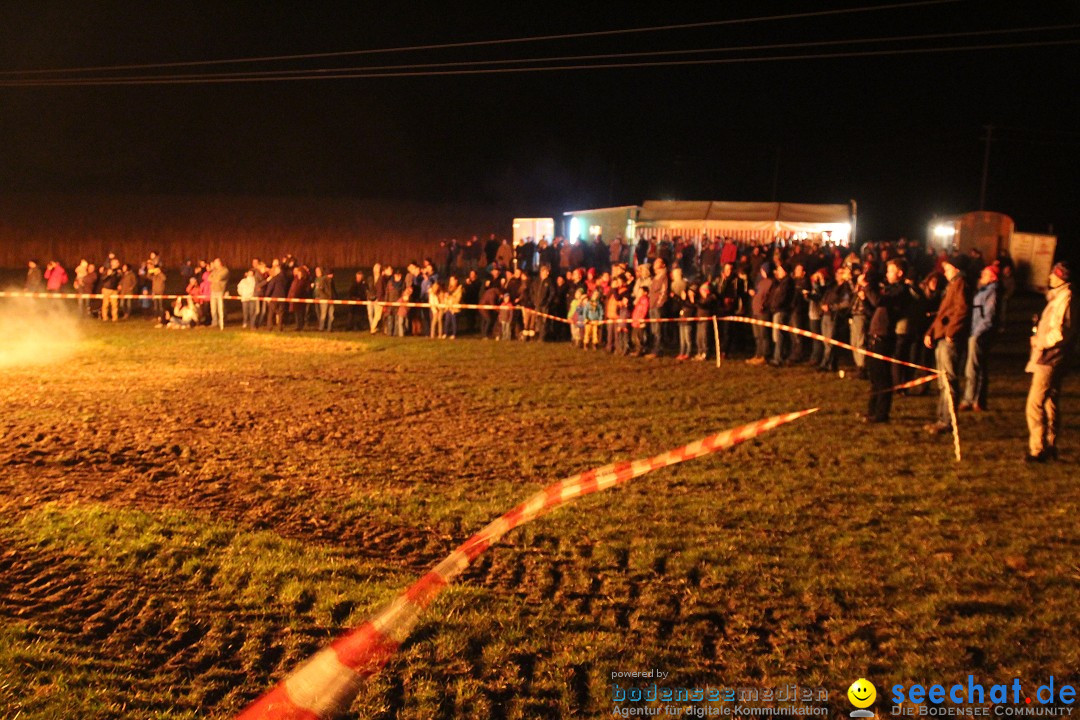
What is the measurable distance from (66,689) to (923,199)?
81.4 meters

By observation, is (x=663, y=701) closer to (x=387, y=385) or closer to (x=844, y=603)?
(x=844, y=603)

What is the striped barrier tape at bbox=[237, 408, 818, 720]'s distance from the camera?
441 centimetres

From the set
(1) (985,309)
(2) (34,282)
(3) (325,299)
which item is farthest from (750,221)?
(2) (34,282)

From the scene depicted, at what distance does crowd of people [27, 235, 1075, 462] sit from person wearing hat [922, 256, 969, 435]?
2 centimetres

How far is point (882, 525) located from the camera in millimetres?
7672

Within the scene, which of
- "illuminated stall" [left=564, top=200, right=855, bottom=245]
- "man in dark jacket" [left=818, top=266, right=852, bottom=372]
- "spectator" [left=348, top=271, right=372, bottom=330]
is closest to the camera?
"man in dark jacket" [left=818, top=266, right=852, bottom=372]

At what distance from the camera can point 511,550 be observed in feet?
23.3

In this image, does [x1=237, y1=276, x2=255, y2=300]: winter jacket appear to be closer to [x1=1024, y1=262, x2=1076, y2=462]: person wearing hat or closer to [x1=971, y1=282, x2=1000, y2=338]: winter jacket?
[x1=971, y1=282, x2=1000, y2=338]: winter jacket

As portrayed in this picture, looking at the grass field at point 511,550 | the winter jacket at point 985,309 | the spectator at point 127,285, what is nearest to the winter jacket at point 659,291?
the grass field at point 511,550

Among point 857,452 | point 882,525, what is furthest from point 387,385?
point 882,525

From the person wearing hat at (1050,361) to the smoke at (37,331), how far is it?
1571 centimetres

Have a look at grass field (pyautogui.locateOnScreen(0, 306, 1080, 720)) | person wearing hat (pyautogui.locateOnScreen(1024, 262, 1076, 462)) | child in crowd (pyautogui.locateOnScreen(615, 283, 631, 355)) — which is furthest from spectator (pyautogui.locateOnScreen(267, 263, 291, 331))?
person wearing hat (pyautogui.locateOnScreen(1024, 262, 1076, 462))

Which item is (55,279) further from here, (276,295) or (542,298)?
(542,298)

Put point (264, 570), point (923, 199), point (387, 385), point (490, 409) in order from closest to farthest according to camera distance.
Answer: point (264, 570) → point (490, 409) → point (387, 385) → point (923, 199)
